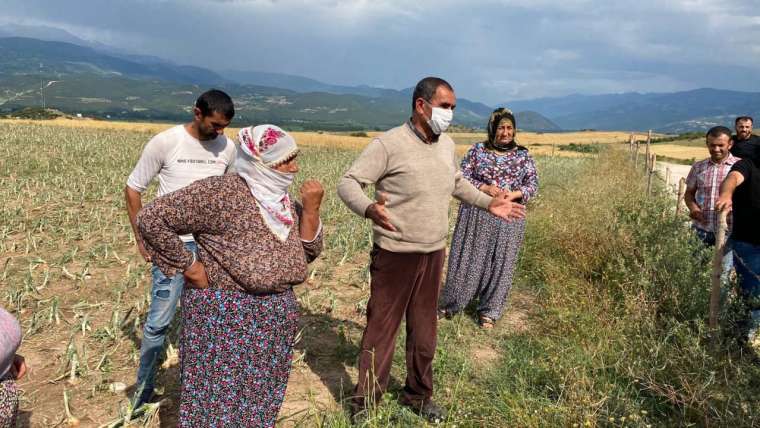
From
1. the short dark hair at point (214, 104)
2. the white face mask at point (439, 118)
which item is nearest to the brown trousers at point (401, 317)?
the white face mask at point (439, 118)

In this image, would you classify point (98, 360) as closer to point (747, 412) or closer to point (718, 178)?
point (747, 412)

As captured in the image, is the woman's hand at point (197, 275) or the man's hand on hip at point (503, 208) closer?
the woman's hand at point (197, 275)

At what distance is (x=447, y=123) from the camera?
2.83 metres

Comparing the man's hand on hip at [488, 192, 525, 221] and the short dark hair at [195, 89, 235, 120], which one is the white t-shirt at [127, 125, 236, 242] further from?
the man's hand on hip at [488, 192, 525, 221]

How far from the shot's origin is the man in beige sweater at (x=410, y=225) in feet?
9.23

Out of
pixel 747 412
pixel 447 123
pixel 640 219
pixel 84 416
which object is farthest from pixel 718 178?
pixel 84 416

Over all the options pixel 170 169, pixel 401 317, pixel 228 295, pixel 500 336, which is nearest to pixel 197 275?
pixel 228 295

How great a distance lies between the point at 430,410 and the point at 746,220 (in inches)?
105

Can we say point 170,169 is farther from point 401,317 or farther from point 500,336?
point 500,336

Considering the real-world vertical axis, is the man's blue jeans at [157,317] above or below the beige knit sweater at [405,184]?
below

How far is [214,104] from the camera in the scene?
2.90 meters

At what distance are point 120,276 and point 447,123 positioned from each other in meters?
4.36

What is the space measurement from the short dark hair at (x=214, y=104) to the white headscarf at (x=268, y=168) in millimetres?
828

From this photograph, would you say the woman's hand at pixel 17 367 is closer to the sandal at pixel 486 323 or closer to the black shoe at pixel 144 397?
the black shoe at pixel 144 397
